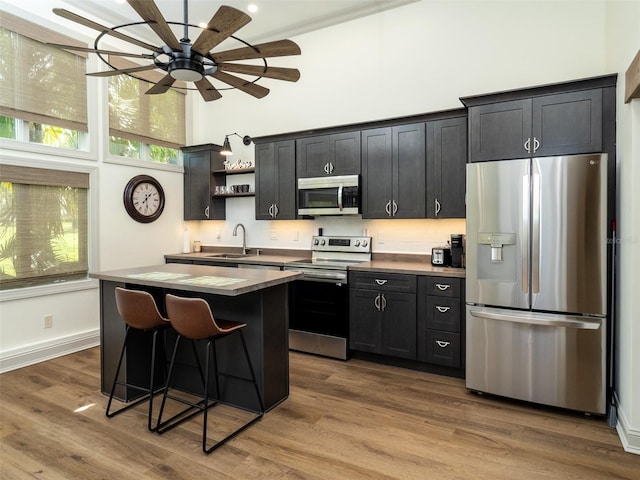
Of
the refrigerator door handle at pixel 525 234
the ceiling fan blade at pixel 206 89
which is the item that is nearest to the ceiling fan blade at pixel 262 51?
the ceiling fan blade at pixel 206 89

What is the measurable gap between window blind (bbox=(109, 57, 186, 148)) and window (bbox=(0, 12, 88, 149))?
0.38 meters

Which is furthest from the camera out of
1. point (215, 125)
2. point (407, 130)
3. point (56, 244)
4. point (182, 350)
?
point (215, 125)

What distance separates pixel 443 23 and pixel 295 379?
3.85 meters

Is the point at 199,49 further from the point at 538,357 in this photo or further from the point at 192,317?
the point at 538,357

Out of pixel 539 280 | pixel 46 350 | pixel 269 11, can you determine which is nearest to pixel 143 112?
pixel 269 11

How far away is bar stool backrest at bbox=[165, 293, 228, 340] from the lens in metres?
2.30

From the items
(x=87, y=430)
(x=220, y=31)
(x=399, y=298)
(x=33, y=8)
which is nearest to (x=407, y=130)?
(x=399, y=298)

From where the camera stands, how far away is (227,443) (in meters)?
2.41

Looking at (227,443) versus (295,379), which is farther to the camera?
(295,379)

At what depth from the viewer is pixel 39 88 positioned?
12.7 feet

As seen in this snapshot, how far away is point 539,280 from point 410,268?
43.4 inches

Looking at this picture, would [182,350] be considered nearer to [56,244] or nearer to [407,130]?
[56,244]

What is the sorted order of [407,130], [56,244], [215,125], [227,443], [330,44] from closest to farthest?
[227,443] → [407,130] → [56,244] → [330,44] → [215,125]

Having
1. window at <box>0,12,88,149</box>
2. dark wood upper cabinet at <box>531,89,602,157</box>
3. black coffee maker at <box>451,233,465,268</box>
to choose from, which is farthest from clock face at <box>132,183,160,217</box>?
dark wood upper cabinet at <box>531,89,602,157</box>
